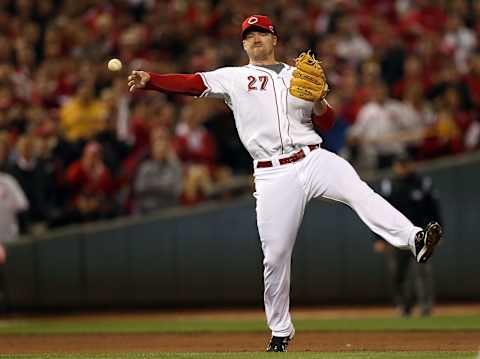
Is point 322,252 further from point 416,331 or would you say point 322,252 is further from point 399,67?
point 416,331

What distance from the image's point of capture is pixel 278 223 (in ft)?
23.0

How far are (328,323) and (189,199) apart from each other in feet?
10.7

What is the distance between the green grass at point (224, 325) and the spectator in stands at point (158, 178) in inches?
66.7

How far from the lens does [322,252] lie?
570 inches

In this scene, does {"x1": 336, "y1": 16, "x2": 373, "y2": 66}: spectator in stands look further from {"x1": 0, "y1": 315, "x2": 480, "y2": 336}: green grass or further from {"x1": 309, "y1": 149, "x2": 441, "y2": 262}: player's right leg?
{"x1": 309, "y1": 149, "x2": 441, "y2": 262}: player's right leg

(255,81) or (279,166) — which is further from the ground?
(255,81)

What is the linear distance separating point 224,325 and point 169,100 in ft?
→ 13.6

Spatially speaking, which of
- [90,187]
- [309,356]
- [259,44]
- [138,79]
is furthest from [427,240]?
[90,187]

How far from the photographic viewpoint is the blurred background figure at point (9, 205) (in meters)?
13.1

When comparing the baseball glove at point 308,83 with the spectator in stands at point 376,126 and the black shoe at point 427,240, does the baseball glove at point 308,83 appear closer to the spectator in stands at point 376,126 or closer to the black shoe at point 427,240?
the black shoe at point 427,240

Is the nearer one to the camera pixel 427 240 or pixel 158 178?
pixel 427 240

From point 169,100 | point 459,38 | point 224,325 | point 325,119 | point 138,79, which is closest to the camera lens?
point 138,79

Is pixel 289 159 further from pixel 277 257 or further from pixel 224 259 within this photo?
pixel 224 259

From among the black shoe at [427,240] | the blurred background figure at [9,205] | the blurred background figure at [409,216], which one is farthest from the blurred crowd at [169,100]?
the black shoe at [427,240]
